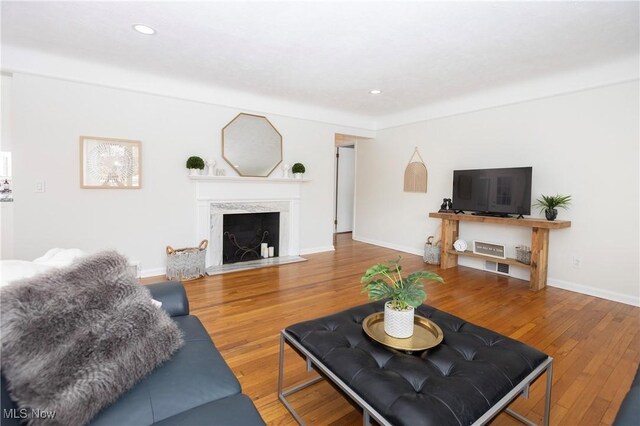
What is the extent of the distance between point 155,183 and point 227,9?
240 cm

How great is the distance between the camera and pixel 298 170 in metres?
5.01

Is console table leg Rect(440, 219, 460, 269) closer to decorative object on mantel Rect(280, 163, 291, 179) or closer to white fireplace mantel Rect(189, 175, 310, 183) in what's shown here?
white fireplace mantel Rect(189, 175, 310, 183)

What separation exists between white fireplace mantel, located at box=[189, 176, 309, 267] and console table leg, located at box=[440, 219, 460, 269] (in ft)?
7.31

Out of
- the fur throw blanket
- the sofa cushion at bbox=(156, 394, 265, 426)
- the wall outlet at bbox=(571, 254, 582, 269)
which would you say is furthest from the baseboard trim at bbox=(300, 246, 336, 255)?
the sofa cushion at bbox=(156, 394, 265, 426)

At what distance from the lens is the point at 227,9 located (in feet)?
7.82

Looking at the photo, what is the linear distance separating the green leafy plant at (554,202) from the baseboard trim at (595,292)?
89 cm

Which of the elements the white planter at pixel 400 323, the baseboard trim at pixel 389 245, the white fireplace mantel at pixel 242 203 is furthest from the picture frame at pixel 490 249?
the white planter at pixel 400 323

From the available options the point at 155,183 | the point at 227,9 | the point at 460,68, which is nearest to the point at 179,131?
the point at 155,183

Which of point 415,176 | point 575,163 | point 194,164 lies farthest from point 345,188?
point 575,163

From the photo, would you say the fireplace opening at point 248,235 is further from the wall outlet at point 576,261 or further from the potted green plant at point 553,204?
the wall outlet at point 576,261

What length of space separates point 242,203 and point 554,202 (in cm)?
397

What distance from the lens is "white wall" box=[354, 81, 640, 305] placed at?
3.28 meters

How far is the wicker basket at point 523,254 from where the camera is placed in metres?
3.83

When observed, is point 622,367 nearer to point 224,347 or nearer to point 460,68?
point 224,347
